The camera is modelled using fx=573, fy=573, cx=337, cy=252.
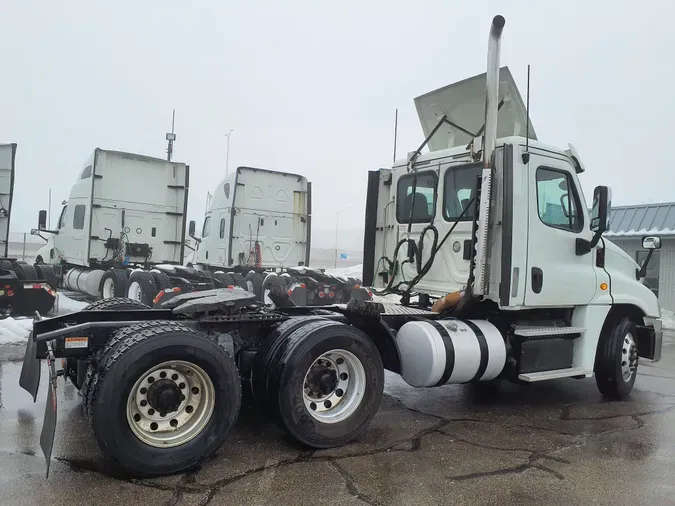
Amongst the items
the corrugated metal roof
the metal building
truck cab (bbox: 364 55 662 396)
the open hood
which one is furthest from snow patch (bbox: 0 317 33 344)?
the metal building

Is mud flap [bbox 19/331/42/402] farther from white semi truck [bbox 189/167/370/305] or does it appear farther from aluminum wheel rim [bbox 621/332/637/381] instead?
white semi truck [bbox 189/167/370/305]

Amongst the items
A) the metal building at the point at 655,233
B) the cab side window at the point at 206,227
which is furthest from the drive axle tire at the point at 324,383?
the metal building at the point at 655,233

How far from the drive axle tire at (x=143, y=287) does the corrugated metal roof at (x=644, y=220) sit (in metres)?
12.0

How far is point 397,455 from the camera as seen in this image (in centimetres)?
455

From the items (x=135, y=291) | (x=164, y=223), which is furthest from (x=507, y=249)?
(x=164, y=223)

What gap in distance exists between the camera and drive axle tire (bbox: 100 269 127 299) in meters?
12.9

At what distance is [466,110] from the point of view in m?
6.80

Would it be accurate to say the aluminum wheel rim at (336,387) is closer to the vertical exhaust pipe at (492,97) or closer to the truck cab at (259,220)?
the vertical exhaust pipe at (492,97)

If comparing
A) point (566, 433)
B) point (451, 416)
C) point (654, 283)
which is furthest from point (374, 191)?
point (654, 283)

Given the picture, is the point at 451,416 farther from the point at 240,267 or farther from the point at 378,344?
the point at 240,267

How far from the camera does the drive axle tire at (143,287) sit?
11.7 m

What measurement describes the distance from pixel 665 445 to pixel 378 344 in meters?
2.67

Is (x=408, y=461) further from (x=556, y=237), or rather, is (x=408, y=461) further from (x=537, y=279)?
(x=556, y=237)

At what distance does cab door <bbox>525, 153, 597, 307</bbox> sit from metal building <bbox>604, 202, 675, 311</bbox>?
10.6 m
